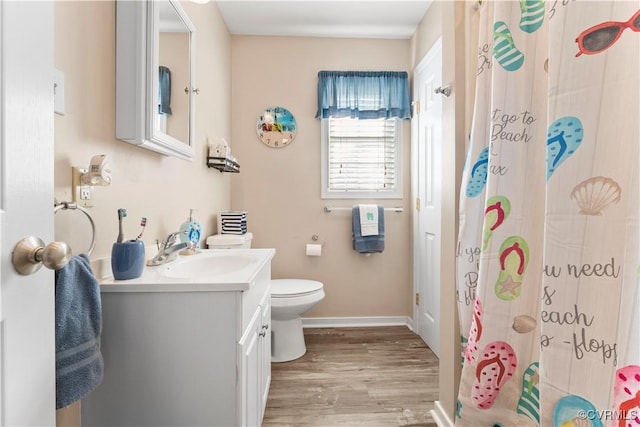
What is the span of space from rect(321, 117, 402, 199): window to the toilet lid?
81cm

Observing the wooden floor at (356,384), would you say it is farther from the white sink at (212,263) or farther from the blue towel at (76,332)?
the blue towel at (76,332)

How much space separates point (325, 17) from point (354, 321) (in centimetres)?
239

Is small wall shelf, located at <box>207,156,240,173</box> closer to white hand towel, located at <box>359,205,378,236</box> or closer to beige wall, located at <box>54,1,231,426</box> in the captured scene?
beige wall, located at <box>54,1,231,426</box>

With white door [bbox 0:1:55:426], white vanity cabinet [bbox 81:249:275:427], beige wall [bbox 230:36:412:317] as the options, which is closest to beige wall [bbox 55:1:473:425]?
beige wall [bbox 230:36:412:317]

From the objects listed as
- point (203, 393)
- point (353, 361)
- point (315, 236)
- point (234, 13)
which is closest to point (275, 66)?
point (234, 13)

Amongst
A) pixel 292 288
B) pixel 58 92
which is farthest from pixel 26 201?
pixel 292 288

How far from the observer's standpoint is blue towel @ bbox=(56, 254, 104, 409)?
29.0 inches

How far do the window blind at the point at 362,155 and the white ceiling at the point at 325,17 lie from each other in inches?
27.0

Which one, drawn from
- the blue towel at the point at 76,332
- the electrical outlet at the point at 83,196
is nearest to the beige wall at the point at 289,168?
the electrical outlet at the point at 83,196

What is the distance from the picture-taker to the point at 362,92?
8.98 feet

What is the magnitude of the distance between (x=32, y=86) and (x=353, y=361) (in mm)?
2124

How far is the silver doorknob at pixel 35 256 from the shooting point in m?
0.51

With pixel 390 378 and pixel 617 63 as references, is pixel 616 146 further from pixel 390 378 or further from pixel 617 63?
pixel 390 378

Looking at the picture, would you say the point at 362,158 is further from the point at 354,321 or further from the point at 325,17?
the point at 354,321
